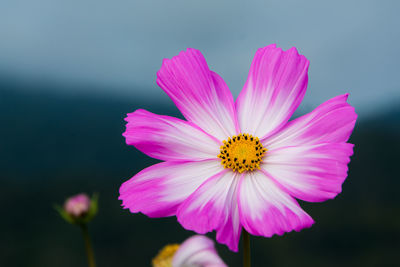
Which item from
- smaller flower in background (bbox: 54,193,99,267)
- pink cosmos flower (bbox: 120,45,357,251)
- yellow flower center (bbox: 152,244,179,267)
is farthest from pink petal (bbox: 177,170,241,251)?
smaller flower in background (bbox: 54,193,99,267)

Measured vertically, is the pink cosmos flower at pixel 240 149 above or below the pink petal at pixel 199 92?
below

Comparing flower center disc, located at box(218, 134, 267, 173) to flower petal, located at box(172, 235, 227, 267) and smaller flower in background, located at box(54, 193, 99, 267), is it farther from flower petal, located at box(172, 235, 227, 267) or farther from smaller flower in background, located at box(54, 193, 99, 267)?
smaller flower in background, located at box(54, 193, 99, 267)

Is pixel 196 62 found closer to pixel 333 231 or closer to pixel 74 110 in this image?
pixel 333 231

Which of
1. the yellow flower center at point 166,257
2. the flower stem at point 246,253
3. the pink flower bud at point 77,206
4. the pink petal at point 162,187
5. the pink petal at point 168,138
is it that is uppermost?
the pink flower bud at point 77,206

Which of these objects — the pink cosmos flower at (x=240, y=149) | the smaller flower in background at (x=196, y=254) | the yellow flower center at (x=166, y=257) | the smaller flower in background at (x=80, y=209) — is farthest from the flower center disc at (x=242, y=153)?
the smaller flower in background at (x=80, y=209)

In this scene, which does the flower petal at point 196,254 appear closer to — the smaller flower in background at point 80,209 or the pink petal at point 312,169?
the pink petal at point 312,169

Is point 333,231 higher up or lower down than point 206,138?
lower down

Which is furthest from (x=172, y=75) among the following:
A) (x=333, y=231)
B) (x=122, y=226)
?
(x=122, y=226)
